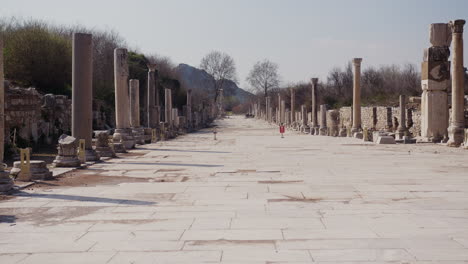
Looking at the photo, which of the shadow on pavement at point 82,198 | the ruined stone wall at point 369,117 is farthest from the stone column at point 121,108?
the ruined stone wall at point 369,117

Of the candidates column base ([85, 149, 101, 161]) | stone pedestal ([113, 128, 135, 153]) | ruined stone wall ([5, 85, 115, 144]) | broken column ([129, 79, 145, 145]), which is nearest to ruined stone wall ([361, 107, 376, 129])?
broken column ([129, 79, 145, 145])

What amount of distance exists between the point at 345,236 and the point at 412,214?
1888 millimetres

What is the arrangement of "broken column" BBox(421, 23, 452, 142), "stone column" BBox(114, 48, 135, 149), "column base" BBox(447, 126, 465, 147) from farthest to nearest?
"broken column" BBox(421, 23, 452, 142), "stone column" BBox(114, 48, 135, 149), "column base" BBox(447, 126, 465, 147)

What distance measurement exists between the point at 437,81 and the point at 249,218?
20170mm

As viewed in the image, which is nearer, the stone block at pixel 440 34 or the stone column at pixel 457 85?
the stone column at pixel 457 85

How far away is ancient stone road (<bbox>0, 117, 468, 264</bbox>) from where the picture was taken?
6039 millimetres

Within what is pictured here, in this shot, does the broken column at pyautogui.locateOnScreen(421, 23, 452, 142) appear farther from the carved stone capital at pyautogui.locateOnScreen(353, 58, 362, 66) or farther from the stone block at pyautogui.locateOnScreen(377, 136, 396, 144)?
the carved stone capital at pyautogui.locateOnScreen(353, 58, 362, 66)

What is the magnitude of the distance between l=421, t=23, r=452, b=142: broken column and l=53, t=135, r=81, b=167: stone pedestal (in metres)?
17.1

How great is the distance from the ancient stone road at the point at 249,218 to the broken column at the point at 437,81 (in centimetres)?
1167

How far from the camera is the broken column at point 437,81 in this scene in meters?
25.2

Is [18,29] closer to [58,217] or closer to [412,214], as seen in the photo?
[58,217]

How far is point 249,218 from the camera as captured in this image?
7.97 metres

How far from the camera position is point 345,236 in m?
6.75

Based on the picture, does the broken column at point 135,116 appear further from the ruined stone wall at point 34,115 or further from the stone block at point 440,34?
the stone block at point 440,34
